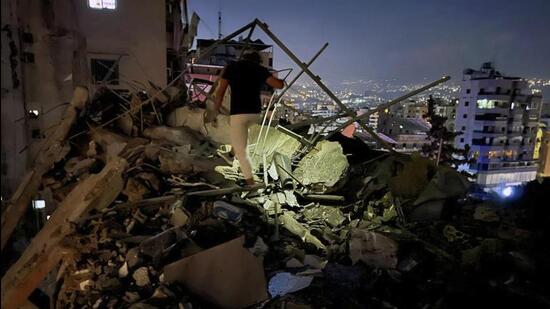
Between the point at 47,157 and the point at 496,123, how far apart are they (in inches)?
1527

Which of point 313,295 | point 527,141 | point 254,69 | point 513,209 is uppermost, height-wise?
point 254,69

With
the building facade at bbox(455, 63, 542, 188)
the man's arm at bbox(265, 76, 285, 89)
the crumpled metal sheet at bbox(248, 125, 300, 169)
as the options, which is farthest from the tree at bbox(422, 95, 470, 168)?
the man's arm at bbox(265, 76, 285, 89)

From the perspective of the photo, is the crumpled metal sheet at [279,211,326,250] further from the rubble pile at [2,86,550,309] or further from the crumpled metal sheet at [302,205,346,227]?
the crumpled metal sheet at [302,205,346,227]

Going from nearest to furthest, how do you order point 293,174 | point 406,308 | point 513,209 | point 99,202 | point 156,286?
point 406,308
point 156,286
point 99,202
point 513,209
point 293,174

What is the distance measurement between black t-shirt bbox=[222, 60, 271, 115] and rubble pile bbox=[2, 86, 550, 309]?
82 centimetres

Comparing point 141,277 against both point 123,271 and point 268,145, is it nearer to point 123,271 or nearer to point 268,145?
point 123,271

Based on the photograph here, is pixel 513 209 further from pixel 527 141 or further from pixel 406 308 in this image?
pixel 527 141

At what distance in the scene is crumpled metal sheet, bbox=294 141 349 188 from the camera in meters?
4.82

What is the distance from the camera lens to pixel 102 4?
11.6 meters

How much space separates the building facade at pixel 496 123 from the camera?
33.9 meters

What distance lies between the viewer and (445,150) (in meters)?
24.8

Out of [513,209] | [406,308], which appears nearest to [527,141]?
[513,209]

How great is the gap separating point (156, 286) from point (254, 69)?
2837mm

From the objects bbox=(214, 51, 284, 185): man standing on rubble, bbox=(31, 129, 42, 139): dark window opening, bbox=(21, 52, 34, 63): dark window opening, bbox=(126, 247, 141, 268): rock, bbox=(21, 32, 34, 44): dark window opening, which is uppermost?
bbox=(21, 32, 34, 44): dark window opening
